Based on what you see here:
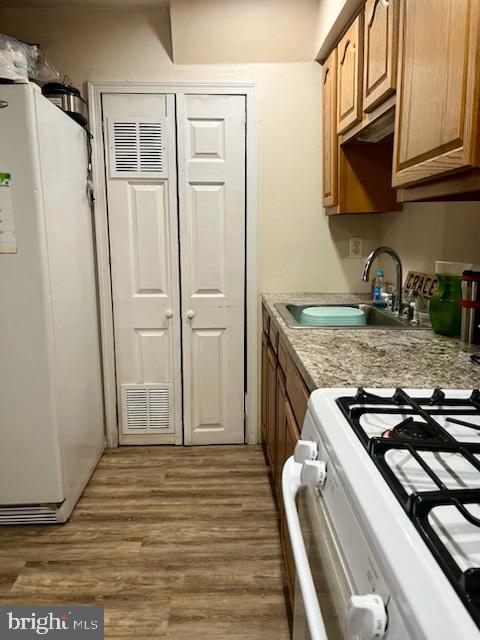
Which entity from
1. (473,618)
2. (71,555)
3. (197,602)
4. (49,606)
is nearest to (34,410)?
A: (71,555)

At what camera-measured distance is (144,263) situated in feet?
8.95

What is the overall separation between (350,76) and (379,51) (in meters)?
0.42

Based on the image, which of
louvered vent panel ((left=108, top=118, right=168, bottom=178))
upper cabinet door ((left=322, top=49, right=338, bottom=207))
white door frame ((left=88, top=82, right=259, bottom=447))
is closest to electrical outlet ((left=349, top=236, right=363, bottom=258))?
upper cabinet door ((left=322, top=49, right=338, bottom=207))

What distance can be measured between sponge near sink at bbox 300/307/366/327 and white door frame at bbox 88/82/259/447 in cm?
76

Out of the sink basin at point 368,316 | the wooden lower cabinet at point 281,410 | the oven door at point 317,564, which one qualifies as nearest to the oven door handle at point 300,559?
the oven door at point 317,564

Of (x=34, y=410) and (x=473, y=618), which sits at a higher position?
(x=473, y=618)

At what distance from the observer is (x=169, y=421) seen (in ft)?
9.50

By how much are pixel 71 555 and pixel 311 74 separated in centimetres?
270


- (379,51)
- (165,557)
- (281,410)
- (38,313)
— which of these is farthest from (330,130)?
(165,557)

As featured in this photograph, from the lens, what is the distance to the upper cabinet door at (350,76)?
1.86 m

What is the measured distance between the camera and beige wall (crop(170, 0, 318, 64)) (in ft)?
7.73

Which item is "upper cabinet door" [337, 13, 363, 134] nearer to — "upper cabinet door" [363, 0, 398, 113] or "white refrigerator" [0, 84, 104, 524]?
"upper cabinet door" [363, 0, 398, 113]

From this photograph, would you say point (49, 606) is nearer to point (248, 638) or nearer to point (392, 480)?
point (248, 638)

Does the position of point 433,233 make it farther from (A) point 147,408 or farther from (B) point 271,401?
(A) point 147,408
